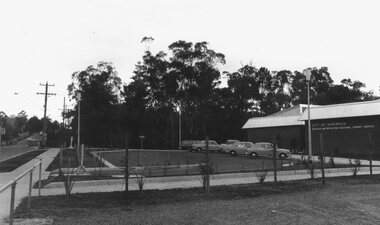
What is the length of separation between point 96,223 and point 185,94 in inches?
2494

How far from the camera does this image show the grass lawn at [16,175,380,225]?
8.91 m

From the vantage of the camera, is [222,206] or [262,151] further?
[262,151]

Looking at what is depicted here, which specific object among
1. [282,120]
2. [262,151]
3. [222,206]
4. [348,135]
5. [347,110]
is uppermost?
[347,110]

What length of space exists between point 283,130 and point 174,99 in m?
23.5

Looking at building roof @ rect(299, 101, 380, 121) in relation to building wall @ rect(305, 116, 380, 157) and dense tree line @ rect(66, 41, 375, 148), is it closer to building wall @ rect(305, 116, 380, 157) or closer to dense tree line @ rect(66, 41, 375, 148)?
building wall @ rect(305, 116, 380, 157)

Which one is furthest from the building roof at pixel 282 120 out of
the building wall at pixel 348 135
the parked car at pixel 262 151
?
the parked car at pixel 262 151

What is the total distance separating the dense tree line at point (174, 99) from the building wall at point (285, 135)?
1747 centimetres

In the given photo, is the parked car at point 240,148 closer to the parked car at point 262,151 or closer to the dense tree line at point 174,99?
the parked car at point 262,151

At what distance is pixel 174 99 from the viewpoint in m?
72.4

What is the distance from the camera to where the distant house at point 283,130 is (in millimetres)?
52719

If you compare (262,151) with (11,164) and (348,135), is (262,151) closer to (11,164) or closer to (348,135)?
(348,135)

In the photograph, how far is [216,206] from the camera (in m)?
10.7

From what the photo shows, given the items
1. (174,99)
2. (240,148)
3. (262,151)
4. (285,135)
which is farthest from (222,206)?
(174,99)

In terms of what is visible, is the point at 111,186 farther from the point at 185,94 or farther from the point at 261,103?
the point at 261,103
